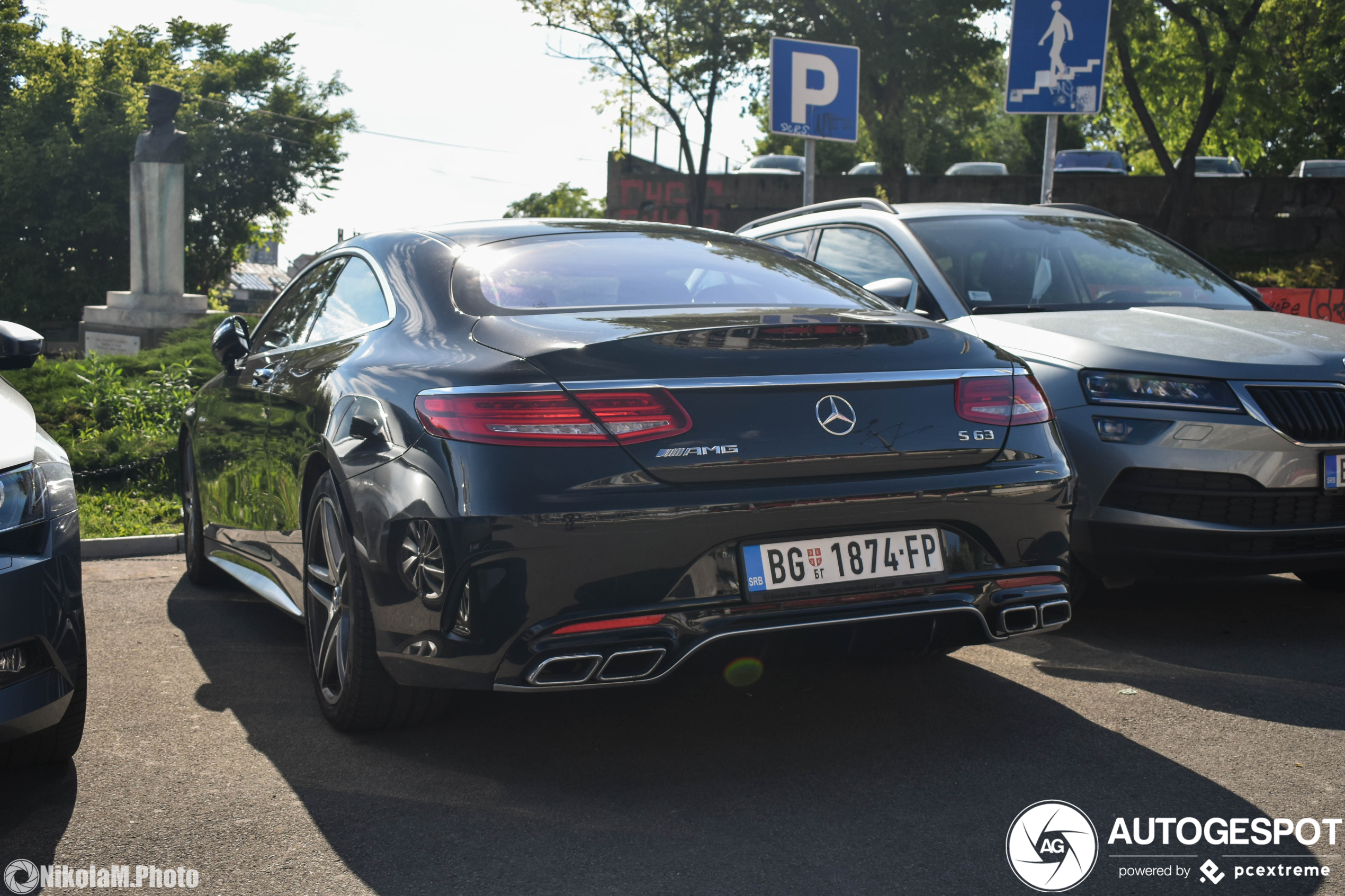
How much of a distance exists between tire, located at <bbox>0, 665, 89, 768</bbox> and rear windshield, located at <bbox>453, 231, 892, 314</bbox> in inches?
55.4

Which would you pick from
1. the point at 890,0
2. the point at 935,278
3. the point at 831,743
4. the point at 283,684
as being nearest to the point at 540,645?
the point at 831,743

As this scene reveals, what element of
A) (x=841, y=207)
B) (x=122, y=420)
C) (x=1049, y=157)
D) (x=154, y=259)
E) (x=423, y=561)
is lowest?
(x=122, y=420)

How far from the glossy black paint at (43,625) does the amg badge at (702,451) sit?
1.46 meters

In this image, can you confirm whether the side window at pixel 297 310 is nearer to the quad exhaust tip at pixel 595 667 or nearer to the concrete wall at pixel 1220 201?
the quad exhaust tip at pixel 595 667

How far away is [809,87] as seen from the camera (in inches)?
477

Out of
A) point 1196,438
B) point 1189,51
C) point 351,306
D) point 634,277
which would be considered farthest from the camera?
point 1189,51

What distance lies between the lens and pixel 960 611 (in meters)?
3.28

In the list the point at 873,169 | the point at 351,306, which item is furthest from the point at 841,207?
the point at 873,169

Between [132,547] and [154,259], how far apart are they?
15.9m

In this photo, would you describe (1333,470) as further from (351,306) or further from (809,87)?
(809,87)

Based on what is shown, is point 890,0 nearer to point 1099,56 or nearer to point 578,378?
point 1099,56

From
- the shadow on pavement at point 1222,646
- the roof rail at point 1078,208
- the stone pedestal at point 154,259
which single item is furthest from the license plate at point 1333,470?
the stone pedestal at point 154,259

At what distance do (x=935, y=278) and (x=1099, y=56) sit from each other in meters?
5.83

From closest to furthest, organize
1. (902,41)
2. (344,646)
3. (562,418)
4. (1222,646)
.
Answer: (562,418)
(344,646)
(1222,646)
(902,41)
